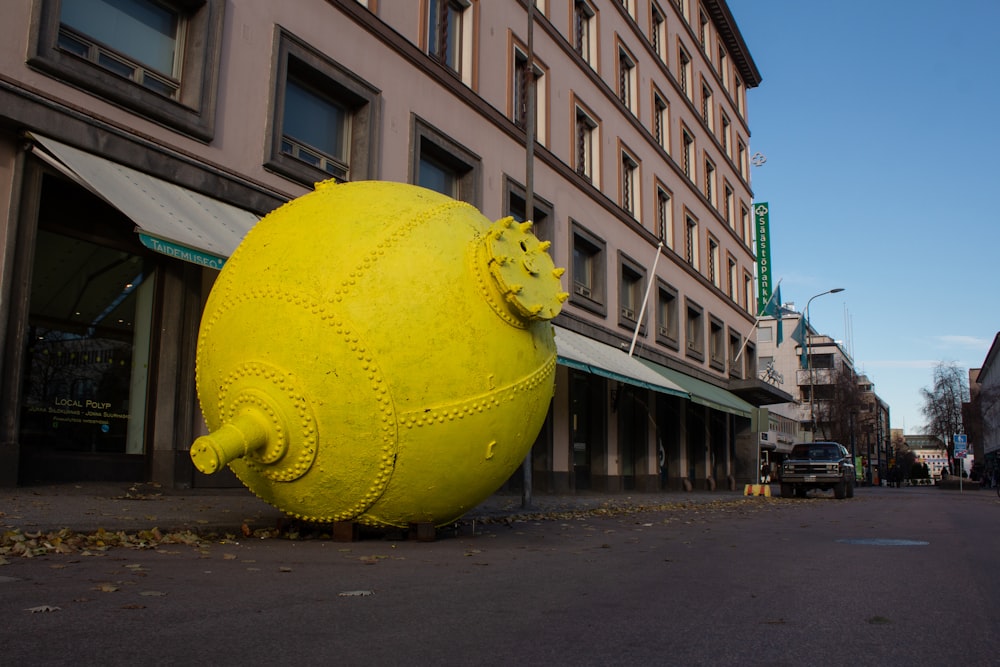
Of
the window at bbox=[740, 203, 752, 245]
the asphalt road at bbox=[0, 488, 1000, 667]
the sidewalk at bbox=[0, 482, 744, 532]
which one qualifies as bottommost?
the asphalt road at bbox=[0, 488, 1000, 667]

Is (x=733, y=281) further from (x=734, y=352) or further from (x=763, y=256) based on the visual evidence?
(x=763, y=256)

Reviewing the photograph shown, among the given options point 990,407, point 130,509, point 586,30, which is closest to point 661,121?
point 586,30

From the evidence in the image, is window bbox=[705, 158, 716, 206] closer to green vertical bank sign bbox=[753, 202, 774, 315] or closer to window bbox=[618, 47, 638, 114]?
green vertical bank sign bbox=[753, 202, 774, 315]

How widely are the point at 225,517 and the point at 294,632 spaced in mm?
4774

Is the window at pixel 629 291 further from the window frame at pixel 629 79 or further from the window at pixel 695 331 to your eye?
the window frame at pixel 629 79

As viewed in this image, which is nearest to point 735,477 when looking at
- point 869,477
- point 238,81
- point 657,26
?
point 657,26

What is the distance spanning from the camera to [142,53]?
10344 mm

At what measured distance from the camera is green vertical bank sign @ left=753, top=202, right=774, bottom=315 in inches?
1577

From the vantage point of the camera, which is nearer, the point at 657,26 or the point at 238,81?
the point at 238,81

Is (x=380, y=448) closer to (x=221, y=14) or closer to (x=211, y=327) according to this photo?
(x=211, y=327)

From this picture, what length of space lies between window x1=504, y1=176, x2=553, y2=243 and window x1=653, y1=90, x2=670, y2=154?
34.6 feet

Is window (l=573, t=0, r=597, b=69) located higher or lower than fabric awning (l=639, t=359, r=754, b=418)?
higher

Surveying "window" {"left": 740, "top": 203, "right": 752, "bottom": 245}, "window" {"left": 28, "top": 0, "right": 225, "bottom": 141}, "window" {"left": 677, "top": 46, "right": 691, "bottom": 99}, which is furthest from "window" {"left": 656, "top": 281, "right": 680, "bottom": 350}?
"window" {"left": 28, "top": 0, "right": 225, "bottom": 141}

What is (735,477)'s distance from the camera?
117ft
